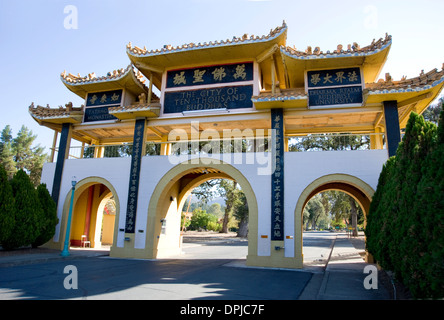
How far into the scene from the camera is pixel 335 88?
10414 millimetres

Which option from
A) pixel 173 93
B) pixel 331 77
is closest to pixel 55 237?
pixel 173 93

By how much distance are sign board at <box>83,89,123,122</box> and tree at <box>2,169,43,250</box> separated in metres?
3.40

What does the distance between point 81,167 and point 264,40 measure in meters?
8.57

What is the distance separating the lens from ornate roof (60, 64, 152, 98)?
39.1 feet

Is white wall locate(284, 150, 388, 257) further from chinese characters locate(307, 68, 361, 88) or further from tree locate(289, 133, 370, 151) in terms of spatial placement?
tree locate(289, 133, 370, 151)

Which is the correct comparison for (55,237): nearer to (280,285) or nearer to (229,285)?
(229,285)

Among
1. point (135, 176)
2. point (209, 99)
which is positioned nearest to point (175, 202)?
point (135, 176)

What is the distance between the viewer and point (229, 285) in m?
6.52

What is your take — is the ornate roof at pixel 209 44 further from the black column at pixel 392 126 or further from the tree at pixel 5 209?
the tree at pixel 5 209

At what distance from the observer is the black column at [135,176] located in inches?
440

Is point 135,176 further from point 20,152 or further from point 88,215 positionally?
point 20,152

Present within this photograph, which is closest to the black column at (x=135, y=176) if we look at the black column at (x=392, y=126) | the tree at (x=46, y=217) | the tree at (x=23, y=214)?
the tree at (x=46, y=217)

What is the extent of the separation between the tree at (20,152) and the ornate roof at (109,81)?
962 inches
